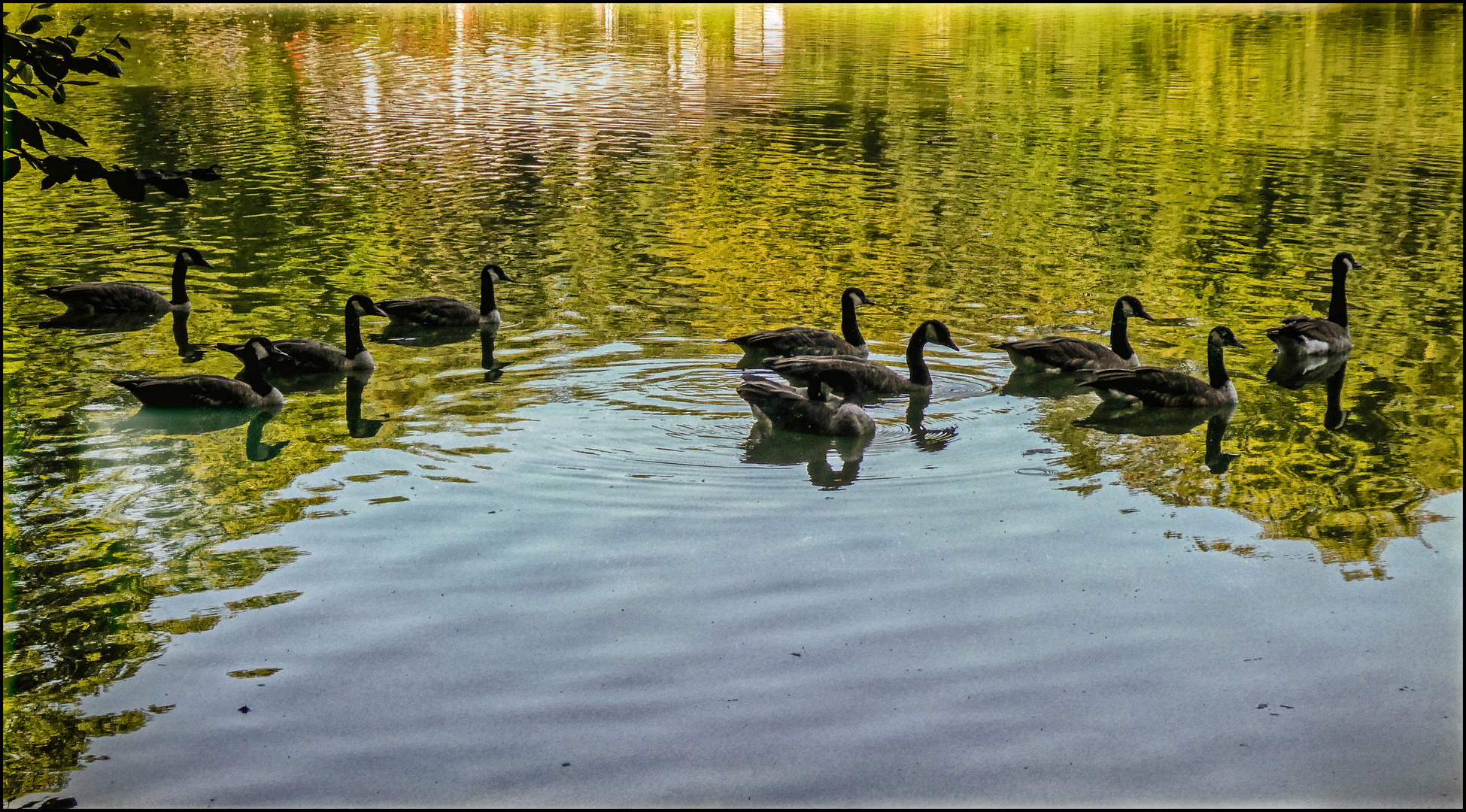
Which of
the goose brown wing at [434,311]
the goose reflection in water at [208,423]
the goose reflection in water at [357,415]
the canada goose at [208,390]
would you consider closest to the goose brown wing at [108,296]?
the goose brown wing at [434,311]

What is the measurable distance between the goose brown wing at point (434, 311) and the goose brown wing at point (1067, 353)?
6.38 meters

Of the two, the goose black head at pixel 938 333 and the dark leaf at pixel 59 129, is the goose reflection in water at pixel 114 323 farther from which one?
the dark leaf at pixel 59 129

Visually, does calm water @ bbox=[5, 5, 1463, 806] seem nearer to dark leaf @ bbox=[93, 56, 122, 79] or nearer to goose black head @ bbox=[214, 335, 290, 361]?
goose black head @ bbox=[214, 335, 290, 361]

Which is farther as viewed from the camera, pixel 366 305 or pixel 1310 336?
pixel 366 305

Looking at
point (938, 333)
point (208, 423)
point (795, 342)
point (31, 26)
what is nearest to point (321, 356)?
point (208, 423)

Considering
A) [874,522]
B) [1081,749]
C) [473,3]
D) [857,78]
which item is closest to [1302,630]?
[1081,749]

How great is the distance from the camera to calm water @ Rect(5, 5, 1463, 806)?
282 inches

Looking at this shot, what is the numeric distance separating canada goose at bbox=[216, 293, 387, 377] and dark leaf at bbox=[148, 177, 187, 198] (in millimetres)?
8780

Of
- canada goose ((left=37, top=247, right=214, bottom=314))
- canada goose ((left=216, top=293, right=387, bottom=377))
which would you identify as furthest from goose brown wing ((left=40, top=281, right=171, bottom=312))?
canada goose ((left=216, top=293, right=387, bottom=377))

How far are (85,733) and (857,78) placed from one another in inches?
1588

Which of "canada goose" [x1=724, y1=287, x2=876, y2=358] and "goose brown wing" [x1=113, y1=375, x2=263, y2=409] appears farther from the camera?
"canada goose" [x1=724, y1=287, x2=876, y2=358]

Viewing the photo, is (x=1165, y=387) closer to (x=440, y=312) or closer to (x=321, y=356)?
(x=440, y=312)

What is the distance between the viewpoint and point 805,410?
12.2 metres

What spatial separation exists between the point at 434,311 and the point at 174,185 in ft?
35.1
